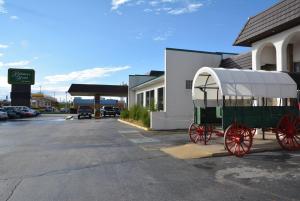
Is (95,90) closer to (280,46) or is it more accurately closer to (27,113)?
(27,113)

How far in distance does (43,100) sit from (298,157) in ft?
402

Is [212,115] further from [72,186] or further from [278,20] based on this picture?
[72,186]

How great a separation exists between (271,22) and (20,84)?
54.2 meters

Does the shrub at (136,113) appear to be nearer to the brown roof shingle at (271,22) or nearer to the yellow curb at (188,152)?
the brown roof shingle at (271,22)

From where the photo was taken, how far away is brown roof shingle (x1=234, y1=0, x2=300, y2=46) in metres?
13.0

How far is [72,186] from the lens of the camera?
7.20 metres

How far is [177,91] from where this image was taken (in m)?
21.9

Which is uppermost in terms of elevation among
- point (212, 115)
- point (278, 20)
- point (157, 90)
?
point (278, 20)

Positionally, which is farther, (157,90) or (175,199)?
(157,90)

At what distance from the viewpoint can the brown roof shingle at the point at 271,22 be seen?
13.0 meters

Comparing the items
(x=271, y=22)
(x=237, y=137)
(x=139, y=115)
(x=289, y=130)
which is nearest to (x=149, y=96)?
(x=139, y=115)

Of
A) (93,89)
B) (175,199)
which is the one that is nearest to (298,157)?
(175,199)

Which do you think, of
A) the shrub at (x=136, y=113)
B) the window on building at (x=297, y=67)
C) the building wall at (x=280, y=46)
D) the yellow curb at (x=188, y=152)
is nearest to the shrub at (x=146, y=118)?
the shrub at (x=136, y=113)

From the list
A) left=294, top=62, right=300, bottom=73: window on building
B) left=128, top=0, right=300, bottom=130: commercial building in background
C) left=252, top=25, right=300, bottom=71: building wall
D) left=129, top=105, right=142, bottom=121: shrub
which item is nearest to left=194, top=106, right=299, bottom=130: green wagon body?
left=252, top=25, right=300, bottom=71: building wall
